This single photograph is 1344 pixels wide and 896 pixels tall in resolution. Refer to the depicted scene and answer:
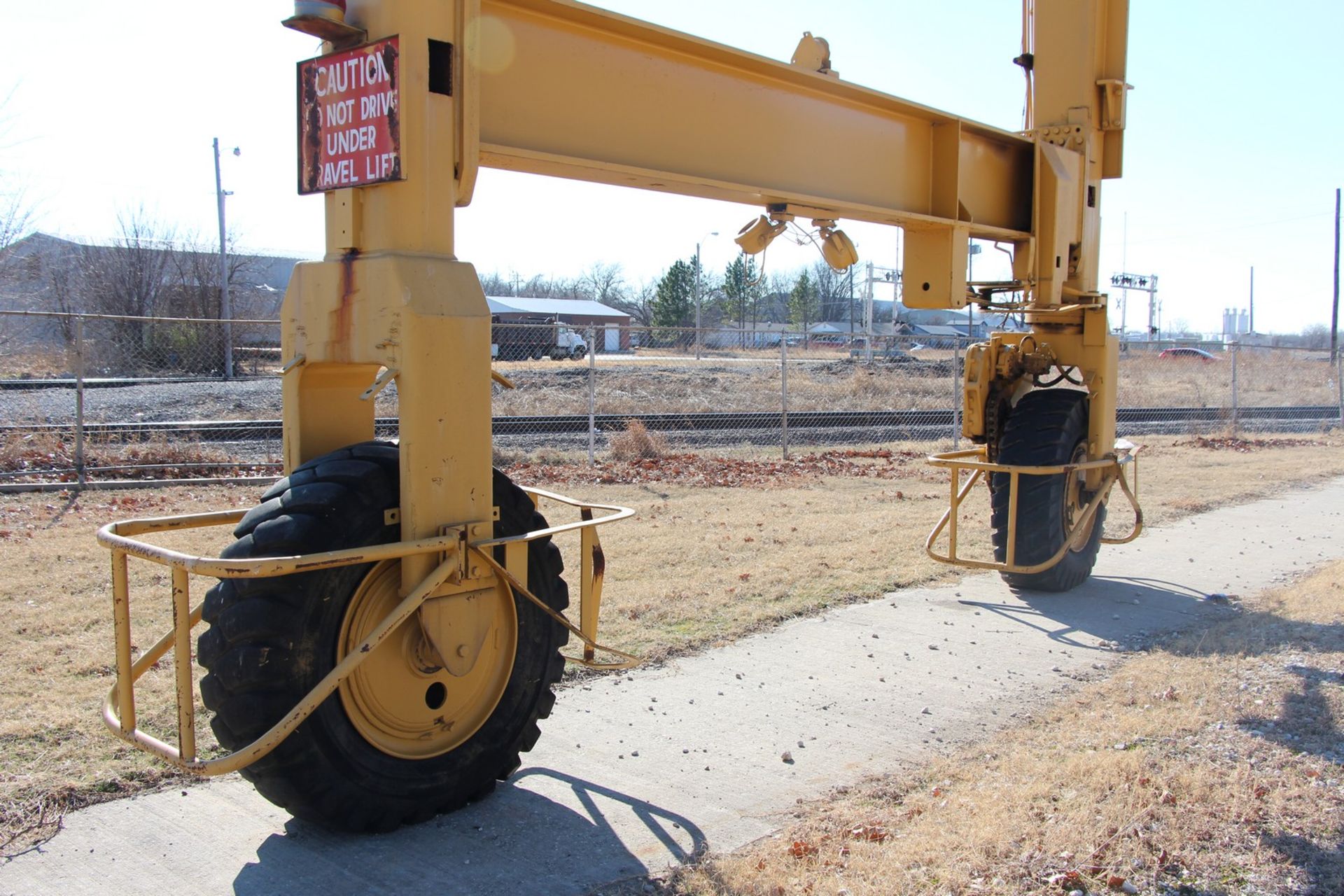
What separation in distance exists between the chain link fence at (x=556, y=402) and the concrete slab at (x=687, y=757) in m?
3.54

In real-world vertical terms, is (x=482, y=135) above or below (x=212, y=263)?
below

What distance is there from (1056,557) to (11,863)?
665cm

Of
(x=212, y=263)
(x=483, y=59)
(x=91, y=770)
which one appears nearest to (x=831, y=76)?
(x=483, y=59)

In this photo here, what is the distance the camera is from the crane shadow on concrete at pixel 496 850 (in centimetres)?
374

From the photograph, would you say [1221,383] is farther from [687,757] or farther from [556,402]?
[687,757]

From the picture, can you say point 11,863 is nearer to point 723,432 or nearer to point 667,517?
point 667,517

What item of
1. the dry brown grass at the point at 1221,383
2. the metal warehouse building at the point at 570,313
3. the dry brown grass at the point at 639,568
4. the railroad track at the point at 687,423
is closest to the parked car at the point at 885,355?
the dry brown grass at the point at 1221,383

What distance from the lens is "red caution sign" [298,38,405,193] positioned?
3924 mm

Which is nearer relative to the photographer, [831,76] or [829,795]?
[829,795]

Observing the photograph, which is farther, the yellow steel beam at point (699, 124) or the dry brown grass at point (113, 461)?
the dry brown grass at point (113, 461)

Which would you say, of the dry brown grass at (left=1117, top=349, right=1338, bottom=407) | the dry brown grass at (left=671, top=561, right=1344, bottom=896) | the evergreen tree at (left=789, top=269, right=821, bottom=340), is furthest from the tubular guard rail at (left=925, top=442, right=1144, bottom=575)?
the evergreen tree at (left=789, top=269, right=821, bottom=340)

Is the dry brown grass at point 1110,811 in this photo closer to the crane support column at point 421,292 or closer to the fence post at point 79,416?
the crane support column at point 421,292

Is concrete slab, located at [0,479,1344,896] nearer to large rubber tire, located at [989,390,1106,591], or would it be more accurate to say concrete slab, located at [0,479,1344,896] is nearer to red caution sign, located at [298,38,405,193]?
large rubber tire, located at [989,390,1106,591]

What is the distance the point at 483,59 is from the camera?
4352 mm
